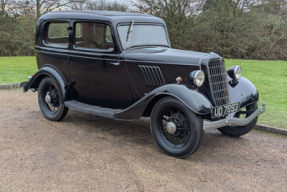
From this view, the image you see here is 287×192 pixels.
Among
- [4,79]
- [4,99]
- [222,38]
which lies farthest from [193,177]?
[222,38]

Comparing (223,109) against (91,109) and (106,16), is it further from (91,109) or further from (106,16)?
(106,16)

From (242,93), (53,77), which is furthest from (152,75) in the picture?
(53,77)

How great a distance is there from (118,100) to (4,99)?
3.78m

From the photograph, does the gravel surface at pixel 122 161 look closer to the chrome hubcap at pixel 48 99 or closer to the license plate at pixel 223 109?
the chrome hubcap at pixel 48 99

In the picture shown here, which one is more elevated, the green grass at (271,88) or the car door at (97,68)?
the car door at (97,68)

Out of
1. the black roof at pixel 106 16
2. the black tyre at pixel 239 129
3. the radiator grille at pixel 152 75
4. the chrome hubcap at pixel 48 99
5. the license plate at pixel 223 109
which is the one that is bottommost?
the black tyre at pixel 239 129

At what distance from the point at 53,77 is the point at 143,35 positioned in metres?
1.81

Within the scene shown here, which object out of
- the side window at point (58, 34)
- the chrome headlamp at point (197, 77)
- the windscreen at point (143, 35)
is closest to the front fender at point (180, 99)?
the chrome headlamp at point (197, 77)

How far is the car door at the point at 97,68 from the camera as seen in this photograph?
500 centimetres

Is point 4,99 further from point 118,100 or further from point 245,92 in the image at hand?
point 245,92

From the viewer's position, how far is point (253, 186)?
11.5 feet

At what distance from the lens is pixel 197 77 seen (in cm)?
416

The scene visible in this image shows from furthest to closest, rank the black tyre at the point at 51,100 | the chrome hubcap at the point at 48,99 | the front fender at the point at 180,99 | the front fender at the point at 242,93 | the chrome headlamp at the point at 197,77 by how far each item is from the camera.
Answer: the chrome hubcap at the point at 48,99 → the black tyre at the point at 51,100 → the front fender at the point at 242,93 → the chrome headlamp at the point at 197,77 → the front fender at the point at 180,99

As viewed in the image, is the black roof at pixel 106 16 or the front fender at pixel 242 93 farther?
the black roof at pixel 106 16
